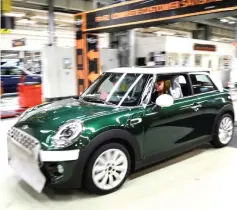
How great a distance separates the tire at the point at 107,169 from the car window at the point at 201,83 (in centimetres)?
144

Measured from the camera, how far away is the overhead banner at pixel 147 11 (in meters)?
5.27

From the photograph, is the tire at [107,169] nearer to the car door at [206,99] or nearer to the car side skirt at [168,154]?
the car side skirt at [168,154]

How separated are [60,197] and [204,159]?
193cm

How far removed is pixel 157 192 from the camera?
2801 mm

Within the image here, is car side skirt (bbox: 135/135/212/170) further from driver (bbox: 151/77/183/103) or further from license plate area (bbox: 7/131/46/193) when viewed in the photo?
license plate area (bbox: 7/131/46/193)

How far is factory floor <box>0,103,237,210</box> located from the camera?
2.56 metres

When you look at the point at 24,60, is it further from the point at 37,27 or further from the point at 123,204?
the point at 123,204

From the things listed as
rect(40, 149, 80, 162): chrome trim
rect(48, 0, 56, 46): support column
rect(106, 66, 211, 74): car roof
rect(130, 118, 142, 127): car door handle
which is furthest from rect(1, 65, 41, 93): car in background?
rect(40, 149, 80, 162): chrome trim

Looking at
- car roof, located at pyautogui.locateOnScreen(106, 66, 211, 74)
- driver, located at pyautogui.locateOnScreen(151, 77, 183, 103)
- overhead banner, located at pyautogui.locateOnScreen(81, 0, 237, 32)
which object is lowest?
driver, located at pyautogui.locateOnScreen(151, 77, 183, 103)

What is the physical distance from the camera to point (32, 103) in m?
7.30

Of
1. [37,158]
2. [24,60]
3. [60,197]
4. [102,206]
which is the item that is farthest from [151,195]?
[24,60]

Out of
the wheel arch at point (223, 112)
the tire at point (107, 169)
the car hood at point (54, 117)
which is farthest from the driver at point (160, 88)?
the wheel arch at point (223, 112)

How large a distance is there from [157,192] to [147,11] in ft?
14.9

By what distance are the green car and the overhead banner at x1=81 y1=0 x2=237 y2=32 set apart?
1.96m
